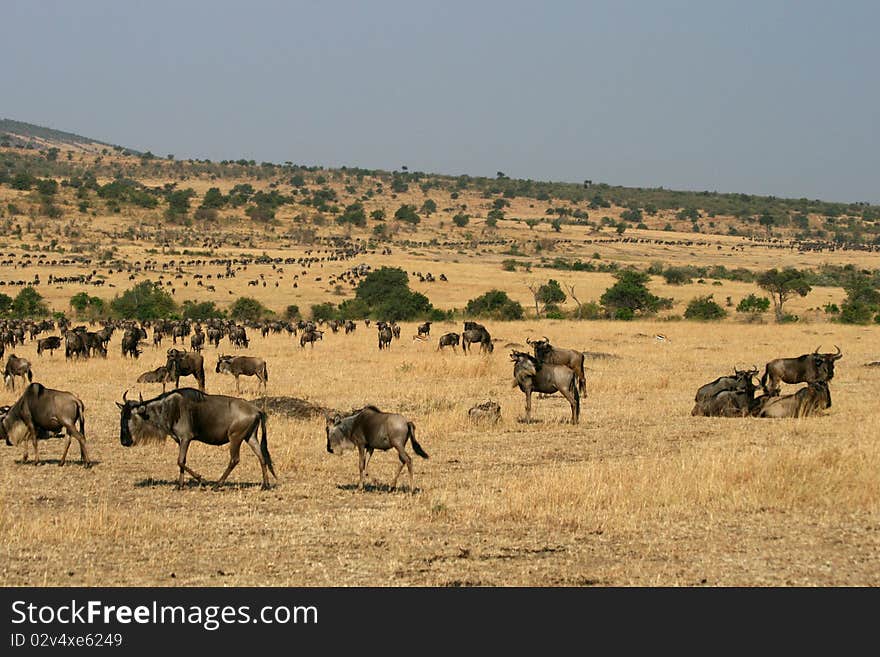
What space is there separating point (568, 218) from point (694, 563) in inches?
5762

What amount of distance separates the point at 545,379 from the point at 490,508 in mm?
7340

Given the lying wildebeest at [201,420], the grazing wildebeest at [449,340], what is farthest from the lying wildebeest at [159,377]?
the grazing wildebeest at [449,340]

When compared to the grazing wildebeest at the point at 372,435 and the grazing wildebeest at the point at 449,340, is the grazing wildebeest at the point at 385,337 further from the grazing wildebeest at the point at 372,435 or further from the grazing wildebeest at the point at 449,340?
the grazing wildebeest at the point at 372,435

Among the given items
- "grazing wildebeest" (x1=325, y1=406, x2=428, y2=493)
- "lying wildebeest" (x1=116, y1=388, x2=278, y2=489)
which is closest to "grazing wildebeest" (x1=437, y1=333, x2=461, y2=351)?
"grazing wildebeest" (x1=325, y1=406, x2=428, y2=493)

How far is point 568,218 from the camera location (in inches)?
6019

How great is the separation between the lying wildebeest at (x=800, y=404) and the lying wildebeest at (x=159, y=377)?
42.9 ft

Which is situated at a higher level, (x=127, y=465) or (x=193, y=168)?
(x=193, y=168)

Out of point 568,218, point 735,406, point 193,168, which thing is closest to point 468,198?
point 568,218

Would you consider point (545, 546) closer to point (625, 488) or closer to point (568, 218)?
point (625, 488)

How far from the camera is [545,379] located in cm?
1794

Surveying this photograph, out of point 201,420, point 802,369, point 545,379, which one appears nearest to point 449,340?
point 802,369

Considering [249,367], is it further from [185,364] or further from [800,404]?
[800,404]

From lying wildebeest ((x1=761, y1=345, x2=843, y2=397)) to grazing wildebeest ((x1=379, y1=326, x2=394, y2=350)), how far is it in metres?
17.8
